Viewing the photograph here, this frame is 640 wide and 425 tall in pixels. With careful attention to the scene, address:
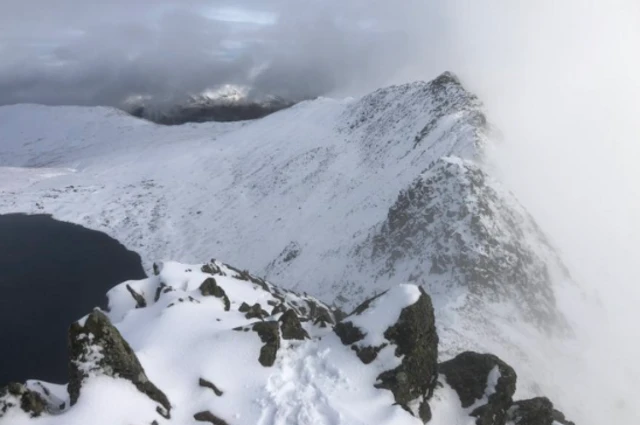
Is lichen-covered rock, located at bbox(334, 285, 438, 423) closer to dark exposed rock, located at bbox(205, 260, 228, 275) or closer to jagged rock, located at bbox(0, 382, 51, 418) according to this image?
jagged rock, located at bbox(0, 382, 51, 418)

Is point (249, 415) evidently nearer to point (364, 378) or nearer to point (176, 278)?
point (364, 378)

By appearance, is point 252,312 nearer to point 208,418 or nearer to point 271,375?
point 271,375

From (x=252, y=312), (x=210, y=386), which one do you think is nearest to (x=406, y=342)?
(x=210, y=386)


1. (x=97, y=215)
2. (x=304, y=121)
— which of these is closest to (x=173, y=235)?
(x=97, y=215)

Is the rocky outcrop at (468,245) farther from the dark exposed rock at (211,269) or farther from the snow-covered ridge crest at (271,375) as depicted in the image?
the dark exposed rock at (211,269)

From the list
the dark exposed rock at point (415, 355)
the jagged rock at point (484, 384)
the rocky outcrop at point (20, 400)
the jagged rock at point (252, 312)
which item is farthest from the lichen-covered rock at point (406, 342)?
the rocky outcrop at point (20, 400)
